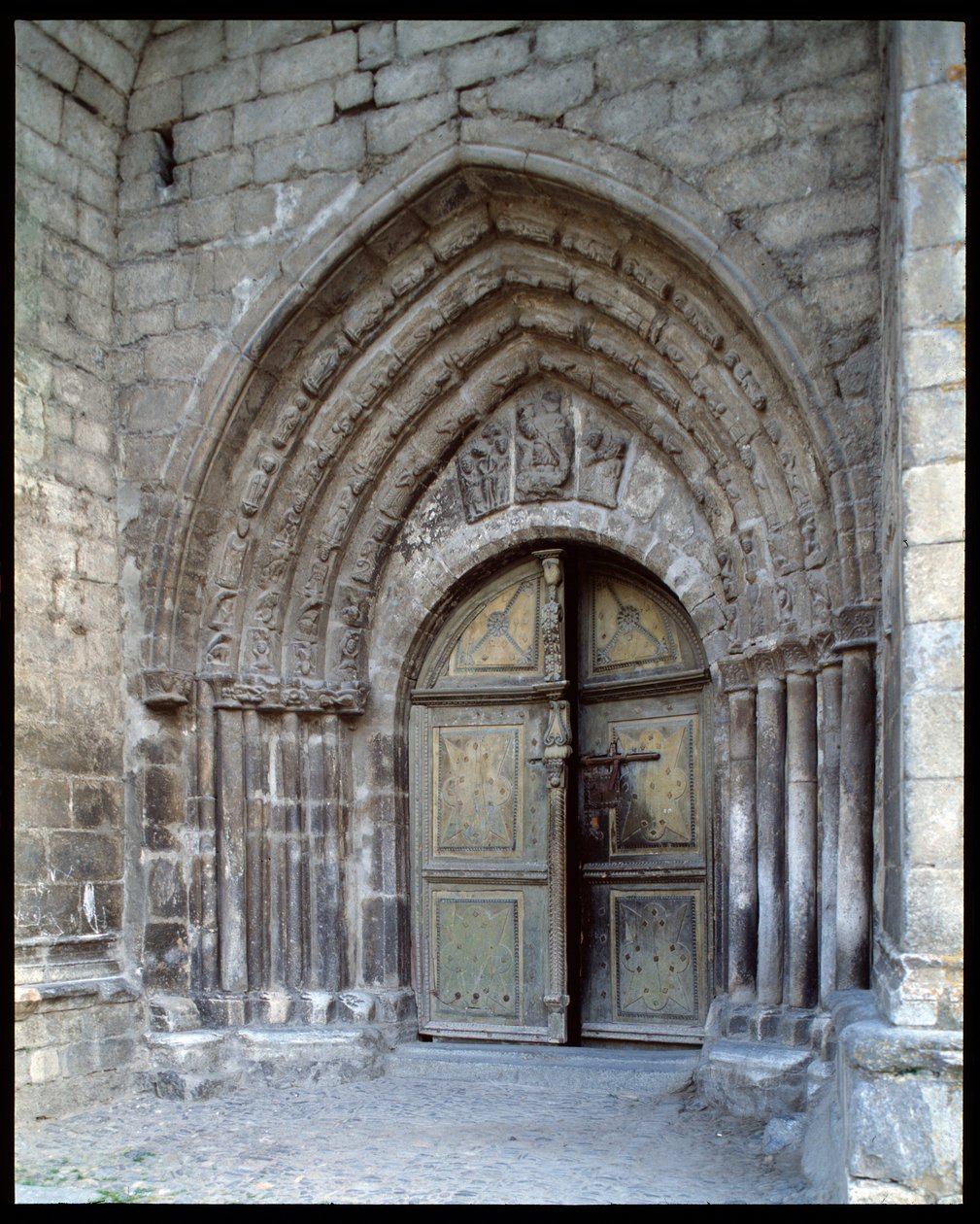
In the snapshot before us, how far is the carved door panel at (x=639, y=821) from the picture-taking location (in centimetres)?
568

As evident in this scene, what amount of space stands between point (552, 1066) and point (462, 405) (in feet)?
9.45

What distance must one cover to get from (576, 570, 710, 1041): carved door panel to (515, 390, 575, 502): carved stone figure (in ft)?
1.69

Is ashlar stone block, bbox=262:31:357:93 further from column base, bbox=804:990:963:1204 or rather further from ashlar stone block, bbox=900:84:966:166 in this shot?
column base, bbox=804:990:963:1204

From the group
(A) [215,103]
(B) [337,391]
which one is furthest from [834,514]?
(A) [215,103]

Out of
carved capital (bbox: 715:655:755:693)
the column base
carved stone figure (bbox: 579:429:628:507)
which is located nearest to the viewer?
the column base

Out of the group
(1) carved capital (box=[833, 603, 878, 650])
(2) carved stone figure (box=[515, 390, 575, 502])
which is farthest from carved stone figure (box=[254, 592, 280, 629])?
(1) carved capital (box=[833, 603, 878, 650])

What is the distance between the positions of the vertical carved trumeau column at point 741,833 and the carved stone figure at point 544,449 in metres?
1.18

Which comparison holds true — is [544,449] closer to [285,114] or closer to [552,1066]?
[285,114]

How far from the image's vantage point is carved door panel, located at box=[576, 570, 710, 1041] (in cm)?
568

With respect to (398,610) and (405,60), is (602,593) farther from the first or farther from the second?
(405,60)

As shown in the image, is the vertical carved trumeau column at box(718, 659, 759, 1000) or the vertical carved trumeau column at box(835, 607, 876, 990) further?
the vertical carved trumeau column at box(718, 659, 759, 1000)

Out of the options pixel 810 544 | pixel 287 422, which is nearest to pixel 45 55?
pixel 287 422

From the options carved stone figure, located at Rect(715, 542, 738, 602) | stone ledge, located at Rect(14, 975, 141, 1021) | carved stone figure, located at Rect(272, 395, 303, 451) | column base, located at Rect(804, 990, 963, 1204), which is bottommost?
stone ledge, located at Rect(14, 975, 141, 1021)

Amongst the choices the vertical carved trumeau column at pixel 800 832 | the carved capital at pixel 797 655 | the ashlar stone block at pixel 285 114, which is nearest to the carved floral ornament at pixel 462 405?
the carved capital at pixel 797 655
